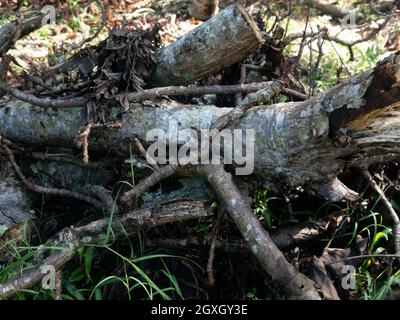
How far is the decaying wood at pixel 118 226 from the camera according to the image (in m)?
2.47

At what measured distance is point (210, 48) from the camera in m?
2.96

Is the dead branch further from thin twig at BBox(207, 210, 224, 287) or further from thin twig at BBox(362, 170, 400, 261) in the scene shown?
thin twig at BBox(362, 170, 400, 261)

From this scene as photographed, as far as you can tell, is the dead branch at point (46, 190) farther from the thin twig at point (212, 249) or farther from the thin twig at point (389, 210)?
the thin twig at point (389, 210)

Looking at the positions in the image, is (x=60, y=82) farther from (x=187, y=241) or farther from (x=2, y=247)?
(x=187, y=241)

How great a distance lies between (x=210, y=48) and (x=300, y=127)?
856 millimetres

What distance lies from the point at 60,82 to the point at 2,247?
4.17ft

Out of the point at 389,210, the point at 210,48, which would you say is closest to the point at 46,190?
the point at 210,48

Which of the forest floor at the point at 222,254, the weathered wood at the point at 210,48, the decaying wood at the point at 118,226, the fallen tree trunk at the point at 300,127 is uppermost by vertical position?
the weathered wood at the point at 210,48

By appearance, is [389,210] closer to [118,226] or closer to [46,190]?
[118,226]

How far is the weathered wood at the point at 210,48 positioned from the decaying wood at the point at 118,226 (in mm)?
938

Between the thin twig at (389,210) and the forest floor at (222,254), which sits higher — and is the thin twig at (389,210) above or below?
above

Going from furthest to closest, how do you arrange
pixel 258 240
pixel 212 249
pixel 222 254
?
pixel 222 254
pixel 212 249
pixel 258 240

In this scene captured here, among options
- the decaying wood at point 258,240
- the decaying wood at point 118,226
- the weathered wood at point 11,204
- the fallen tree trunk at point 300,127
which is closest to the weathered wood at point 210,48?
the fallen tree trunk at point 300,127
